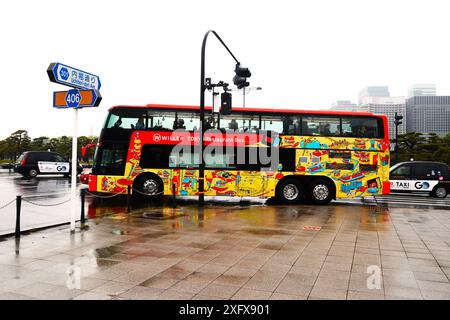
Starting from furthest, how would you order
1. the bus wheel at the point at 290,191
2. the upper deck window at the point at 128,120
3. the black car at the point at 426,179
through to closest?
the black car at the point at 426,179, the bus wheel at the point at 290,191, the upper deck window at the point at 128,120

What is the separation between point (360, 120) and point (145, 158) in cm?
904

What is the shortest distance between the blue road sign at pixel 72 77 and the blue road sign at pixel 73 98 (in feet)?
0.57

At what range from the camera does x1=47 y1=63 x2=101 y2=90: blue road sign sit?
7051 mm

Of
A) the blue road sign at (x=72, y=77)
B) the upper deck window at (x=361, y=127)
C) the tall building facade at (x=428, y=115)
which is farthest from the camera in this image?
the tall building facade at (x=428, y=115)

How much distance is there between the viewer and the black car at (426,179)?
18.6 m

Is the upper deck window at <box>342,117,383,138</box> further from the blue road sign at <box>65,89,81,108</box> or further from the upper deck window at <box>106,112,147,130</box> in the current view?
the blue road sign at <box>65,89,81,108</box>

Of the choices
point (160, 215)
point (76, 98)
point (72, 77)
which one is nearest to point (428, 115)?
point (160, 215)

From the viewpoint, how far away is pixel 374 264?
18.9ft

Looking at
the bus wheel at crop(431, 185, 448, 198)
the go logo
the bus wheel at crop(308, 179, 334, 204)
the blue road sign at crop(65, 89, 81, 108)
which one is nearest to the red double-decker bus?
the bus wheel at crop(308, 179, 334, 204)

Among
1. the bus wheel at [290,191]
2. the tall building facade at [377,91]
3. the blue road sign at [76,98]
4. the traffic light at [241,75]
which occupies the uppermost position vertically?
the tall building facade at [377,91]

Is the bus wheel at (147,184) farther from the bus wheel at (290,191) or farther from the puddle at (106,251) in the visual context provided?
the puddle at (106,251)

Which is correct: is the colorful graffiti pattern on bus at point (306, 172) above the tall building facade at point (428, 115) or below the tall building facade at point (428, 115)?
below
